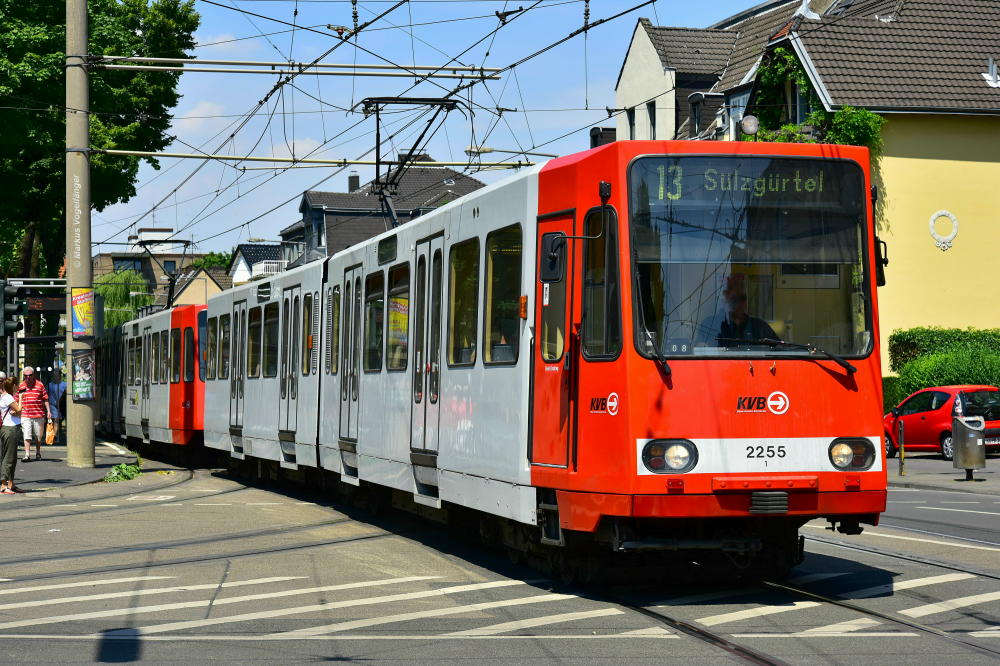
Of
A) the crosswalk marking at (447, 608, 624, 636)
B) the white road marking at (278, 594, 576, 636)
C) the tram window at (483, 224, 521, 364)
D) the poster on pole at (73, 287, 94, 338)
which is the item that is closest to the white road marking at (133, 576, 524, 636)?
the white road marking at (278, 594, 576, 636)

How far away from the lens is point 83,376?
83.8ft

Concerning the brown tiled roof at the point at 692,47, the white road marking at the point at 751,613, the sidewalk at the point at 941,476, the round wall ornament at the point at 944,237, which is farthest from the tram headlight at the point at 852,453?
the brown tiled roof at the point at 692,47

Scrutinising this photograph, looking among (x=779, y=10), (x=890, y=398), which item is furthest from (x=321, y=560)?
(x=779, y=10)

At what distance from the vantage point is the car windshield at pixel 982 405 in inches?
1180

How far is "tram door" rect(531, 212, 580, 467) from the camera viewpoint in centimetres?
1052

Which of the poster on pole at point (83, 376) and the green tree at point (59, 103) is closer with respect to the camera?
the poster on pole at point (83, 376)

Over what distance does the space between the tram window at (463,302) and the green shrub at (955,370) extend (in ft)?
77.8

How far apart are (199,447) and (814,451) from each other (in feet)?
79.3

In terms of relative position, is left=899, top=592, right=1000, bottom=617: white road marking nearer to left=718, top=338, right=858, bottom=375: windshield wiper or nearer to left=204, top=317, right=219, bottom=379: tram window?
left=718, top=338, right=858, bottom=375: windshield wiper

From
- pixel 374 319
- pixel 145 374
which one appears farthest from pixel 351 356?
pixel 145 374

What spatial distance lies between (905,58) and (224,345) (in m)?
19.3

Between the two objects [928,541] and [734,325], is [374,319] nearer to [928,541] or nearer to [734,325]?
[928,541]

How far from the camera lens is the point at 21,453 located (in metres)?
32.8

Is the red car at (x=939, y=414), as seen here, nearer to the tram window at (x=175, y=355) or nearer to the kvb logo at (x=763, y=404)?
the tram window at (x=175, y=355)
